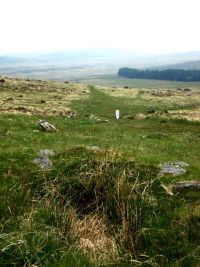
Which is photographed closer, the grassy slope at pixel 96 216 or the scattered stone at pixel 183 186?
the grassy slope at pixel 96 216

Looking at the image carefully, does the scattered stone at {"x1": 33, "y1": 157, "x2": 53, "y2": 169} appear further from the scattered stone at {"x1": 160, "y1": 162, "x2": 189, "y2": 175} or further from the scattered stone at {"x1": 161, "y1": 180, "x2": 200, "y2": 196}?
the scattered stone at {"x1": 161, "y1": 180, "x2": 200, "y2": 196}

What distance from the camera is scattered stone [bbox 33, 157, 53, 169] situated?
64.1 ft

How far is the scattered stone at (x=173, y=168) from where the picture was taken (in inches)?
746

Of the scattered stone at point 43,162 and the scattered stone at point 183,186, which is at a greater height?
the scattered stone at point 183,186

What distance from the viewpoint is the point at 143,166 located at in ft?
63.0

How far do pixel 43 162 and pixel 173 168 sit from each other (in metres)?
5.27

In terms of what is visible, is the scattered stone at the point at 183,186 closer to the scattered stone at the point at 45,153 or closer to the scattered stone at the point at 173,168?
the scattered stone at the point at 173,168

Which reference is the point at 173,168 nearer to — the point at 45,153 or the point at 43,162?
the point at 43,162

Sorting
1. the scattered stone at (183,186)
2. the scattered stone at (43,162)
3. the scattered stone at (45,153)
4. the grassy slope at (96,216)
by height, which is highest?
the grassy slope at (96,216)

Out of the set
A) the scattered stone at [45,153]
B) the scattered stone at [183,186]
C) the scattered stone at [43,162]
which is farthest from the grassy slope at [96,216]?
the scattered stone at [45,153]

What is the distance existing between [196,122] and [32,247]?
36.4 metres

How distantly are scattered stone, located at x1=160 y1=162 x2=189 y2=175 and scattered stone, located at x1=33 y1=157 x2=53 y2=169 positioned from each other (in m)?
4.49

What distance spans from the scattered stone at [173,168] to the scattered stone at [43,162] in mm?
4488

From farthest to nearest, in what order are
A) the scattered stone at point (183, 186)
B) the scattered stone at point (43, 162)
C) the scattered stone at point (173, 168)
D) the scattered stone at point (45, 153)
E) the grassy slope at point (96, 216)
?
the scattered stone at point (45, 153), the scattered stone at point (43, 162), the scattered stone at point (173, 168), the scattered stone at point (183, 186), the grassy slope at point (96, 216)
